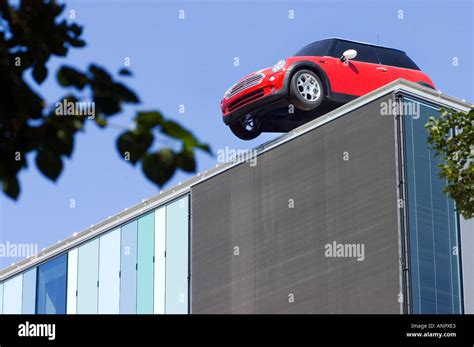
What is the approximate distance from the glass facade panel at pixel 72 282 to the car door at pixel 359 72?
37.3 ft

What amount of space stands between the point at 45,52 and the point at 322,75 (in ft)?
79.3

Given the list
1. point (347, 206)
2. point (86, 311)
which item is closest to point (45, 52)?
point (347, 206)

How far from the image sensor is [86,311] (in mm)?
35000

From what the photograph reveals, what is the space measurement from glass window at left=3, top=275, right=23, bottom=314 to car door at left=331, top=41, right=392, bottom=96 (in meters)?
14.3

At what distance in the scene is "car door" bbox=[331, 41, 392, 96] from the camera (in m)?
28.5

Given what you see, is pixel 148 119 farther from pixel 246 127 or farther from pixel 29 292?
pixel 29 292

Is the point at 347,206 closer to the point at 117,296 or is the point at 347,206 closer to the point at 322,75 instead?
the point at 322,75

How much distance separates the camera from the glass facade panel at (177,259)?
1271 inches

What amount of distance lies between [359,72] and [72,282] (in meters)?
11.9

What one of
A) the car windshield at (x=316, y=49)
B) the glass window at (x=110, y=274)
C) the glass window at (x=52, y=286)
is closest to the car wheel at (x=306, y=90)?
the car windshield at (x=316, y=49)

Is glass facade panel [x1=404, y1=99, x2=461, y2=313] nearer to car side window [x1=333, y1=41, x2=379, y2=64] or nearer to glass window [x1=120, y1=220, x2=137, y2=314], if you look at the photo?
car side window [x1=333, y1=41, x2=379, y2=64]

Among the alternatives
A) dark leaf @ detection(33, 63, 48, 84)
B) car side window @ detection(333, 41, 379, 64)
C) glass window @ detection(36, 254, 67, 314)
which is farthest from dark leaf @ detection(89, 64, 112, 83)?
glass window @ detection(36, 254, 67, 314)

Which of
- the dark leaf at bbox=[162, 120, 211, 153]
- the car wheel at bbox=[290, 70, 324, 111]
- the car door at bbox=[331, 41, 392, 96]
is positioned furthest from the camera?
the car door at bbox=[331, 41, 392, 96]

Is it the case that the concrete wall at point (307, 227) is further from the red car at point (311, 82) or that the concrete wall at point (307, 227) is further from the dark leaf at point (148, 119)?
the dark leaf at point (148, 119)
